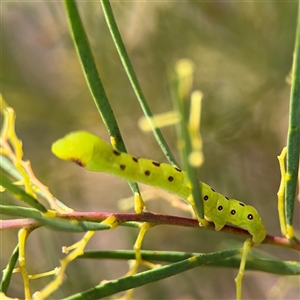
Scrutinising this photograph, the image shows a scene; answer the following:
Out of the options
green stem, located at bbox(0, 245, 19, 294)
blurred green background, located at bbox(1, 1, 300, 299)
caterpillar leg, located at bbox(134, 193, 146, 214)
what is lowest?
green stem, located at bbox(0, 245, 19, 294)

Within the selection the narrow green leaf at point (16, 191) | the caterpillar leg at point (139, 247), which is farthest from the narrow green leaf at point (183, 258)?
the narrow green leaf at point (16, 191)

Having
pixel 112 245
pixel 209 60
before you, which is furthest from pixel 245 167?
pixel 112 245

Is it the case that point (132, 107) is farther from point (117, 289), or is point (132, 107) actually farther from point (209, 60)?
point (117, 289)

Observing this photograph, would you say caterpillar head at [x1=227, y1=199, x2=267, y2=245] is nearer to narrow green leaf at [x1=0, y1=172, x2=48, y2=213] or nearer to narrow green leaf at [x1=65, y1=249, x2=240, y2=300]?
narrow green leaf at [x1=65, y1=249, x2=240, y2=300]

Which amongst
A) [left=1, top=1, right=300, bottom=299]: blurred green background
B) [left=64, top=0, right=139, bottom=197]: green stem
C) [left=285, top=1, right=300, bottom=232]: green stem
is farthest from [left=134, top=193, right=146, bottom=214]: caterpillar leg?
[left=1, top=1, right=300, bottom=299]: blurred green background

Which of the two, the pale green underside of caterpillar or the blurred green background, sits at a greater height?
the blurred green background

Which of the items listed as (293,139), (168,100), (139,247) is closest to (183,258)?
(139,247)

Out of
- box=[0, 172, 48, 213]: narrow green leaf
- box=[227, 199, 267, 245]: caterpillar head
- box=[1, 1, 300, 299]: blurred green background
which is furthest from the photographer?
box=[1, 1, 300, 299]: blurred green background

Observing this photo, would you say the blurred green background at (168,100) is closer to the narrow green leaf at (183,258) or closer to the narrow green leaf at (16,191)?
the narrow green leaf at (183,258)

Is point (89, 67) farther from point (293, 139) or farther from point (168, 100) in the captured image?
point (168, 100)
